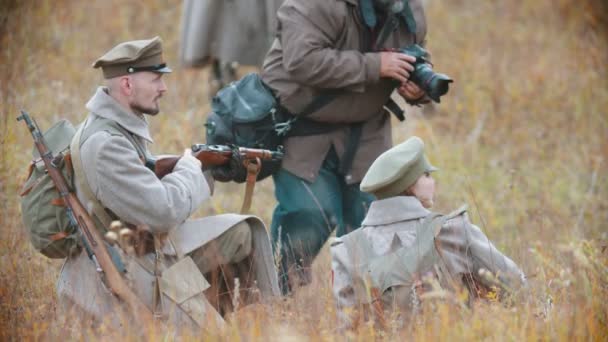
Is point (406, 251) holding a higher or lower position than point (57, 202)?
lower

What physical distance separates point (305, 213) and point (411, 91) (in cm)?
78

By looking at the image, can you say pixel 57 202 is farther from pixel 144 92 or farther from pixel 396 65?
pixel 396 65

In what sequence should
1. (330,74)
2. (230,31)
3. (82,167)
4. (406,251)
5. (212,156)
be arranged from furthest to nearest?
1. (230,31)
2. (330,74)
3. (212,156)
4. (82,167)
5. (406,251)

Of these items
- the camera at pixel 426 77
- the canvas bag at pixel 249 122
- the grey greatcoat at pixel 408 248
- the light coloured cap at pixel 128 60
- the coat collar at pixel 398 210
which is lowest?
the grey greatcoat at pixel 408 248

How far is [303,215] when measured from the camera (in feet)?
→ 16.9

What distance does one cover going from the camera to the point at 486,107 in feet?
33.6

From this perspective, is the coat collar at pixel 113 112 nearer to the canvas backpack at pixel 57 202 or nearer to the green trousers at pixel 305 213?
the canvas backpack at pixel 57 202

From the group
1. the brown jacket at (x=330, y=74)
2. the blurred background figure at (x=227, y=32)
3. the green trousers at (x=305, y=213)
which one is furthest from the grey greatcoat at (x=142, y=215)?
the blurred background figure at (x=227, y=32)

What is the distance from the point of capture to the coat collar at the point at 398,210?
165 inches

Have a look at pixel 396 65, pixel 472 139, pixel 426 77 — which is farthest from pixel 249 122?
pixel 472 139

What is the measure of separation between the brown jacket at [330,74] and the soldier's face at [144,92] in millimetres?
802

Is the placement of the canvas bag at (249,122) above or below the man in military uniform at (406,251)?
above

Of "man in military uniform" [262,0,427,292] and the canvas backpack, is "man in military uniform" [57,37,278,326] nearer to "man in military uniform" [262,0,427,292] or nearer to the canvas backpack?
the canvas backpack

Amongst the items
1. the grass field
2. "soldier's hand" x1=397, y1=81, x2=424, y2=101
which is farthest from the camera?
the grass field
